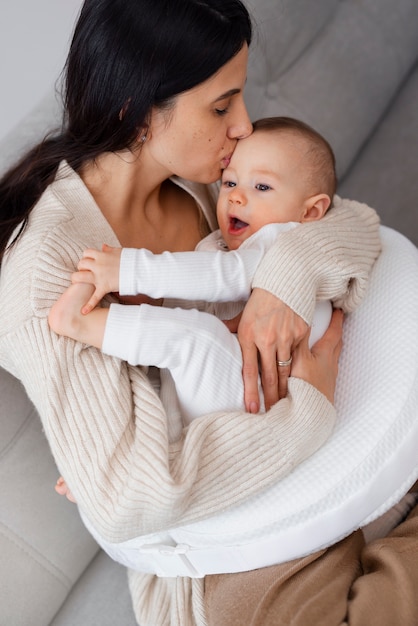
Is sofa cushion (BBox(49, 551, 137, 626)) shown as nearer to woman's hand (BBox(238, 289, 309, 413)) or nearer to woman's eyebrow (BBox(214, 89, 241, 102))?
woman's hand (BBox(238, 289, 309, 413))

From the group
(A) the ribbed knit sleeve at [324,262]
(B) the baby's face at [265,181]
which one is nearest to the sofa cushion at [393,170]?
(A) the ribbed knit sleeve at [324,262]

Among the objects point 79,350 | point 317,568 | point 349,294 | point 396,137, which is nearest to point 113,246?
point 79,350

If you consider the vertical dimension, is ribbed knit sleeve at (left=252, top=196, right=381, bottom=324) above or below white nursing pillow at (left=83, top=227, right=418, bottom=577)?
above

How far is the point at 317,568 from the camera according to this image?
117 cm

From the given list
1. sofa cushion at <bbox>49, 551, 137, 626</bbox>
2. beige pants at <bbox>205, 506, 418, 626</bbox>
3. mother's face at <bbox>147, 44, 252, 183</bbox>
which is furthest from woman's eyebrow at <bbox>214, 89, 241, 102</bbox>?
sofa cushion at <bbox>49, 551, 137, 626</bbox>

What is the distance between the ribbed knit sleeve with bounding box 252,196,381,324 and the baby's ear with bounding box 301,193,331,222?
0.08 ft

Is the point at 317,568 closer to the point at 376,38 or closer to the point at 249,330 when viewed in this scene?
the point at 249,330

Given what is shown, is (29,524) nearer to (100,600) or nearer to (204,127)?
(100,600)

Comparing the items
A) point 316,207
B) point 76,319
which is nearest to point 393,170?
point 316,207

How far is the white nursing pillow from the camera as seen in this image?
114 centimetres

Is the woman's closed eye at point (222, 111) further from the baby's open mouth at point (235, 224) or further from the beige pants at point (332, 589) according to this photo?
the beige pants at point (332, 589)

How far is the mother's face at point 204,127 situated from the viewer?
1238mm

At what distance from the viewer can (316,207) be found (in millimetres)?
1396

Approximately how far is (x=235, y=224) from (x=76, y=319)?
0.47m
